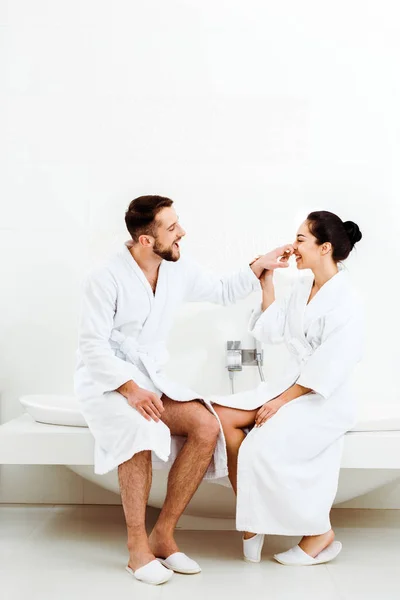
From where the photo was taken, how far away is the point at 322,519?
2.41 metres

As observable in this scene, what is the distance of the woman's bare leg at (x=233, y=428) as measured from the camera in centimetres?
246

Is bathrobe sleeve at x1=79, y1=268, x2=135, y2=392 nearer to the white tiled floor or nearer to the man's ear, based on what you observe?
the man's ear

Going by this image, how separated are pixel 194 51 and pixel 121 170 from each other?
0.65m

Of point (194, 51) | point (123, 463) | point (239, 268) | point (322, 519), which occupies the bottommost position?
point (322, 519)

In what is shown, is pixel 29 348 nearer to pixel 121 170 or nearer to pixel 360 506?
pixel 121 170

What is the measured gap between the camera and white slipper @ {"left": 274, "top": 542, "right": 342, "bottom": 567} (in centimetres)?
242

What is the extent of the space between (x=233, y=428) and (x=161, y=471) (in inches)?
13.5

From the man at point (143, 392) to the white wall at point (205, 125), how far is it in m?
0.70

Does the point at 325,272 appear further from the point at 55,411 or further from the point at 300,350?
the point at 55,411

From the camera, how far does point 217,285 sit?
290 centimetres

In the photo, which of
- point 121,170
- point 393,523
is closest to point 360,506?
point 393,523

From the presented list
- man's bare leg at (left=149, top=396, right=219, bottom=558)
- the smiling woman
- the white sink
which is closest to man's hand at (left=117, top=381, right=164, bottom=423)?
man's bare leg at (left=149, top=396, right=219, bottom=558)

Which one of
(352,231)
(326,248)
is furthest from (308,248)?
(352,231)

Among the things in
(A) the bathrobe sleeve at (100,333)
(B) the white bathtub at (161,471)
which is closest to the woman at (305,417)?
(B) the white bathtub at (161,471)
